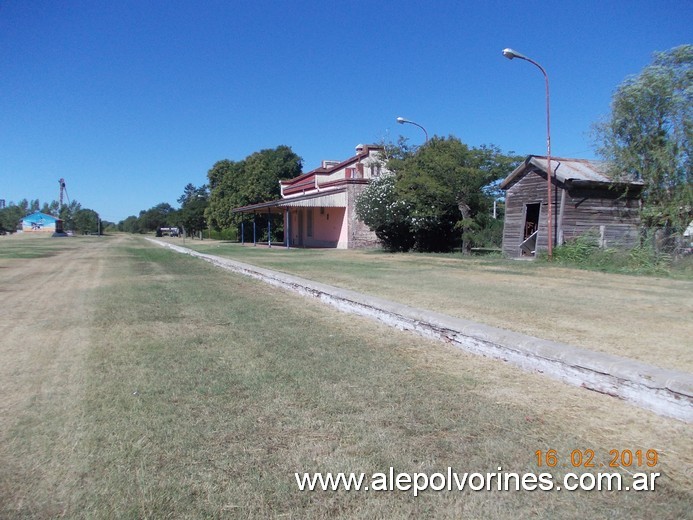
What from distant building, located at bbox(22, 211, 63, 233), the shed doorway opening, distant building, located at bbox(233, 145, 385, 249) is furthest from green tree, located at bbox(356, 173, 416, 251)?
distant building, located at bbox(22, 211, 63, 233)

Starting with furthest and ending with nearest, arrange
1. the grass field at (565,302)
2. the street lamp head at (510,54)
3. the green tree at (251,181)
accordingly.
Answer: the green tree at (251,181) → the street lamp head at (510,54) → the grass field at (565,302)

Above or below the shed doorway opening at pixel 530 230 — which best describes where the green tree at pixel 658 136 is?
above

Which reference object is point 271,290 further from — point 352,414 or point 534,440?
point 534,440

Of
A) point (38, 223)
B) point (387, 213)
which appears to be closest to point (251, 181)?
point (387, 213)

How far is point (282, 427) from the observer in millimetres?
3600

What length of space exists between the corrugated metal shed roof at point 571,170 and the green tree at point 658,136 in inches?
26.0

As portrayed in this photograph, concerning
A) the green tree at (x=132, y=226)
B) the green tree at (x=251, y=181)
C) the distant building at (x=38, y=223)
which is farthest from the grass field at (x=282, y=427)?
the green tree at (x=132, y=226)

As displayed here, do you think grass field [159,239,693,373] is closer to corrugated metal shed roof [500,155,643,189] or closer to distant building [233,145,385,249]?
corrugated metal shed roof [500,155,643,189]

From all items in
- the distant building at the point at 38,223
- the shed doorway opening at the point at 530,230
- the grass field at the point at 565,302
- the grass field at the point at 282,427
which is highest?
the distant building at the point at 38,223

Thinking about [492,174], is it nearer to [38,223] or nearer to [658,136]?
[658,136]

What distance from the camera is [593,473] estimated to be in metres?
3.01

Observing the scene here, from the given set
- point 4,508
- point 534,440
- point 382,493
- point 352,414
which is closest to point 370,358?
point 352,414

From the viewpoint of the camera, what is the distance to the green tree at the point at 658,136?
16.8m
